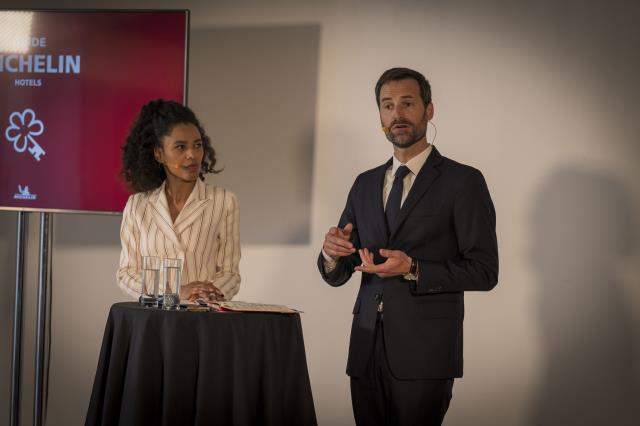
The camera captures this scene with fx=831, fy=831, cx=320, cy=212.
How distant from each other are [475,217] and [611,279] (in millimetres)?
1846

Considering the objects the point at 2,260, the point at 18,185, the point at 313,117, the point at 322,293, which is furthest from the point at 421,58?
the point at 2,260

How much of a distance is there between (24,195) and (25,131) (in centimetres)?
34

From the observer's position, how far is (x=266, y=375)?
Answer: 8.89 feet

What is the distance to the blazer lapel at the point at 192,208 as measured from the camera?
11.0 feet

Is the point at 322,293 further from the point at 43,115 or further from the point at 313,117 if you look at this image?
the point at 43,115

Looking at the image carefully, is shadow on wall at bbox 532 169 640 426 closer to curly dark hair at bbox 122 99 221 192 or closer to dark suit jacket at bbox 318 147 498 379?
dark suit jacket at bbox 318 147 498 379

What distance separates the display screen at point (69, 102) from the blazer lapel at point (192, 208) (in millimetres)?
1067

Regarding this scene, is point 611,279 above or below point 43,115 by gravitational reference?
below

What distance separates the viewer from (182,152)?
11.3ft

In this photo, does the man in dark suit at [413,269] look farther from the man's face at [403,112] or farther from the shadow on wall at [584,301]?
the shadow on wall at [584,301]

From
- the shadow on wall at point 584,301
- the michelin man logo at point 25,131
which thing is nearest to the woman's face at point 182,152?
the michelin man logo at point 25,131

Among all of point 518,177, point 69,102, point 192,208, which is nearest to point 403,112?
point 192,208

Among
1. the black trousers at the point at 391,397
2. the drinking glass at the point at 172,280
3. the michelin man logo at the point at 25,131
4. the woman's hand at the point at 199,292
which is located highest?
the michelin man logo at the point at 25,131

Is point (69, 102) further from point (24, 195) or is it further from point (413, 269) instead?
point (413, 269)
